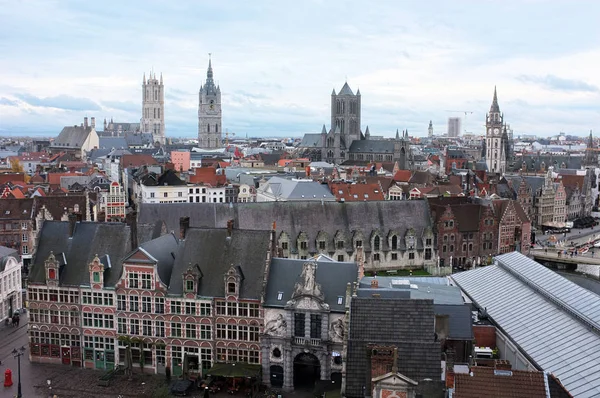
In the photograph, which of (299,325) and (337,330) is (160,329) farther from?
(337,330)

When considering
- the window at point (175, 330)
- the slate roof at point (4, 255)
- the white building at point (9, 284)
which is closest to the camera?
the window at point (175, 330)

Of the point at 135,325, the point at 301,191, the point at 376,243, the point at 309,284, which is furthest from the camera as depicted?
the point at 301,191

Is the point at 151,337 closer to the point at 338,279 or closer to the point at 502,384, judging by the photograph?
the point at 338,279

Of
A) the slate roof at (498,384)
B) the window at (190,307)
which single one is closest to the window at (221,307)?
the window at (190,307)

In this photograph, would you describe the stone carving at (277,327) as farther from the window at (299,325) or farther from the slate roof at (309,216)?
the slate roof at (309,216)

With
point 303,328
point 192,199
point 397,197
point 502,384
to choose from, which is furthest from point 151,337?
point 397,197

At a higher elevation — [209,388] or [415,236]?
[415,236]

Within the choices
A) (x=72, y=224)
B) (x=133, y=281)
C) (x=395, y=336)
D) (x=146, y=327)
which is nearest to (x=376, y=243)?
(x=146, y=327)
